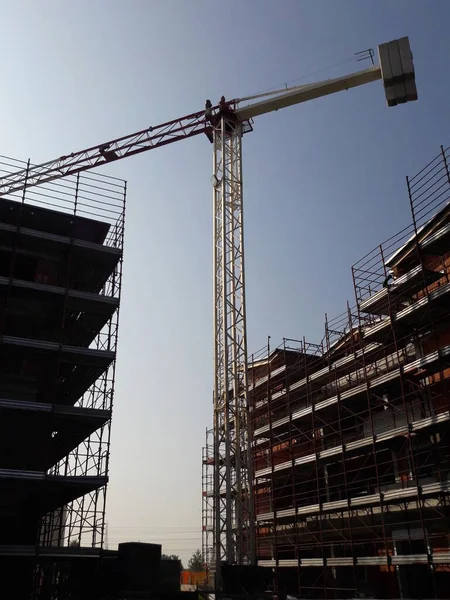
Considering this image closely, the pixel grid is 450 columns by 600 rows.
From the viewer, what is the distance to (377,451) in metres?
22.5

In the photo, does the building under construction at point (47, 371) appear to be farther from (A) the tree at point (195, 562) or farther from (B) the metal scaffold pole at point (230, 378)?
(A) the tree at point (195, 562)

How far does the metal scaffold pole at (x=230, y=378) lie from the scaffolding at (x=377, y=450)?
298cm

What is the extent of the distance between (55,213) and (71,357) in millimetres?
6037

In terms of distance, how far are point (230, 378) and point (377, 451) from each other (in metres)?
7.14

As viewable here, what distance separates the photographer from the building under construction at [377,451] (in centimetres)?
1978

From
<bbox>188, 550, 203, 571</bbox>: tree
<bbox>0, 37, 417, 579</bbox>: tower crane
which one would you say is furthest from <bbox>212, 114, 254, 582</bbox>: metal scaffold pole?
<bbox>188, 550, 203, 571</bbox>: tree

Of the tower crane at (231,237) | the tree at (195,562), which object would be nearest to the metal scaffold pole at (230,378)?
the tower crane at (231,237)

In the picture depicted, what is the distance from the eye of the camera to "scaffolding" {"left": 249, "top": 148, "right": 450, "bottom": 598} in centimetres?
1978

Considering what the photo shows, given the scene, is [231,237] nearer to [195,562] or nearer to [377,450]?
[377,450]

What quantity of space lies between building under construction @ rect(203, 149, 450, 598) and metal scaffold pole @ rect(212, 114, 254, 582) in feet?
9.70

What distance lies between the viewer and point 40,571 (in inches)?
914

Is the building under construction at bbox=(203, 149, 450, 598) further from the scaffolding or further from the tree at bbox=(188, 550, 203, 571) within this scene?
the tree at bbox=(188, 550, 203, 571)

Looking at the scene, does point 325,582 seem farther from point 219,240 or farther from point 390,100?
point 390,100

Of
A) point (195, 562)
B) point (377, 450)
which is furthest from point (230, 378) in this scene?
point (195, 562)
